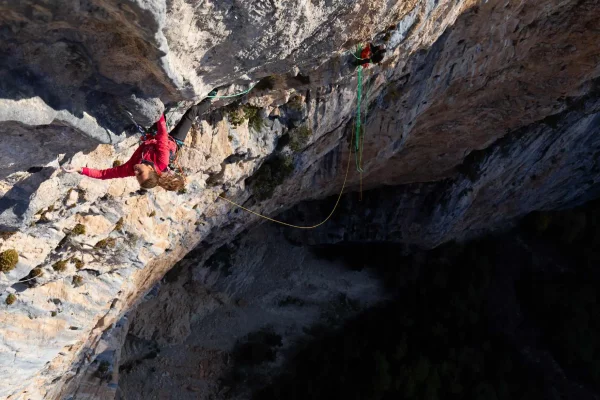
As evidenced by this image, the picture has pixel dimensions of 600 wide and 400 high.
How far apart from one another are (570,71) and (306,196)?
6555 mm

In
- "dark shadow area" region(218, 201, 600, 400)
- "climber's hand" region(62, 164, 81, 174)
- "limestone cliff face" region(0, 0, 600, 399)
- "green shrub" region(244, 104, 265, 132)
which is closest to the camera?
"limestone cliff face" region(0, 0, 600, 399)

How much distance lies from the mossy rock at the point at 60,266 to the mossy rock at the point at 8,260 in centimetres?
69

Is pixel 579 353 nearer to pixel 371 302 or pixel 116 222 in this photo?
pixel 371 302

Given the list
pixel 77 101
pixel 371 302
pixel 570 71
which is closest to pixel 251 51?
pixel 77 101

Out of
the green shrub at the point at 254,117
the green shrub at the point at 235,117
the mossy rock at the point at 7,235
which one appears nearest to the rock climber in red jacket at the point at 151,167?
the mossy rock at the point at 7,235

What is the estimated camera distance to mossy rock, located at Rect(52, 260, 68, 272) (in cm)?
552

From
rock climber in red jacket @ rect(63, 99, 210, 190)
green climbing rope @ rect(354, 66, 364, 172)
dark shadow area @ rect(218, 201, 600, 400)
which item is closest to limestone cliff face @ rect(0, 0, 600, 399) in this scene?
green climbing rope @ rect(354, 66, 364, 172)

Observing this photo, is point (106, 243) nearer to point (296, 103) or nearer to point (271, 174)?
point (271, 174)

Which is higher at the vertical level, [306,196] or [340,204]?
[340,204]

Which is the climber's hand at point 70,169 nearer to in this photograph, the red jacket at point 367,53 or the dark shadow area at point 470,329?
the red jacket at point 367,53

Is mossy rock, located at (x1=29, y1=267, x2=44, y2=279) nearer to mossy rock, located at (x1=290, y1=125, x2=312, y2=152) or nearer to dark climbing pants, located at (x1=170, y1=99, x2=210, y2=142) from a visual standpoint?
dark climbing pants, located at (x1=170, y1=99, x2=210, y2=142)

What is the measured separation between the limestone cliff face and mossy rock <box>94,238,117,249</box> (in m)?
0.03

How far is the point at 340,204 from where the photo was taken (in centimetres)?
1464

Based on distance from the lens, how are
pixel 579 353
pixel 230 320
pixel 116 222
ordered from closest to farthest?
1. pixel 116 222
2. pixel 230 320
3. pixel 579 353
